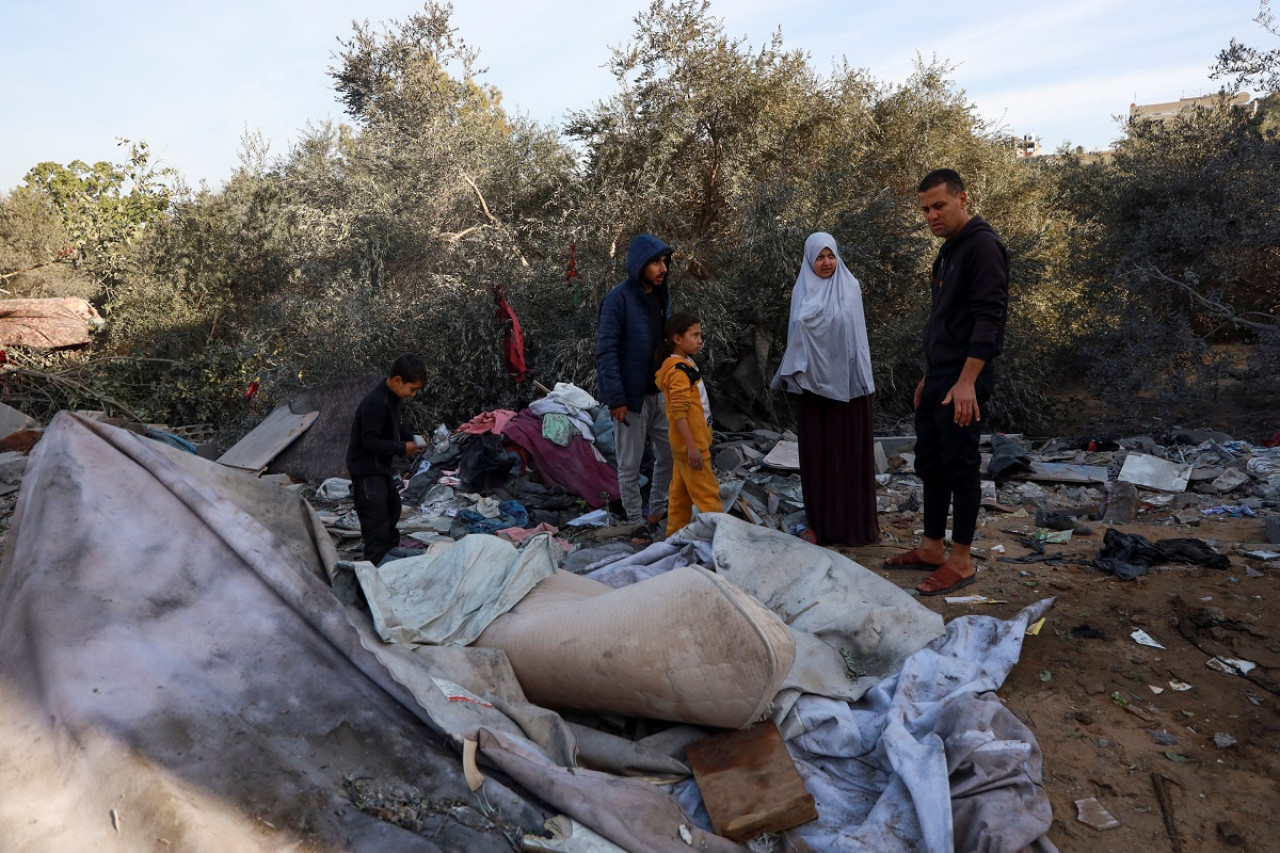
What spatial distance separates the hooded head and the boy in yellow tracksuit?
15.6 inches

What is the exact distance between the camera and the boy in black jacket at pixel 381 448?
14.5 feet

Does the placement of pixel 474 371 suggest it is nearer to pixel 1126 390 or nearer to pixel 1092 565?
pixel 1092 565

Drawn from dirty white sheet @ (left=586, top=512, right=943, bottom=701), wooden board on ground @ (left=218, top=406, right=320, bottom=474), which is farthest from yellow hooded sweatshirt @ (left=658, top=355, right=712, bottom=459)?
wooden board on ground @ (left=218, top=406, right=320, bottom=474)

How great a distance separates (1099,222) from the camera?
1097cm

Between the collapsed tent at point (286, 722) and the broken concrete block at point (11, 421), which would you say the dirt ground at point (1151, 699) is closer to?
the collapsed tent at point (286, 722)

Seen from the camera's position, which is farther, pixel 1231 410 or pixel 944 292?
pixel 1231 410

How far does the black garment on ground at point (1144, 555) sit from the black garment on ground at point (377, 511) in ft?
12.2

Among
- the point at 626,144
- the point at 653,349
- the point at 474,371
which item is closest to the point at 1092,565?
the point at 653,349

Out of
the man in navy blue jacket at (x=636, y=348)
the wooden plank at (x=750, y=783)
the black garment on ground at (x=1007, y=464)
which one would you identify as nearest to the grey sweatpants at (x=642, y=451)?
the man in navy blue jacket at (x=636, y=348)

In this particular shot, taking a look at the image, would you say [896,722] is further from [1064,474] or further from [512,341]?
[512,341]

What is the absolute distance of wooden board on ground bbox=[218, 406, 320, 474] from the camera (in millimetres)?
7449

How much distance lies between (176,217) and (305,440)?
8165 mm

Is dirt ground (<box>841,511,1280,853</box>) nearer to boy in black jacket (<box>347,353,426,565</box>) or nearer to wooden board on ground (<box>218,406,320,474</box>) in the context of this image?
boy in black jacket (<box>347,353,426,565</box>)

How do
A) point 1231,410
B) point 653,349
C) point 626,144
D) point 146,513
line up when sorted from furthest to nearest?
point 626,144
point 1231,410
point 653,349
point 146,513
